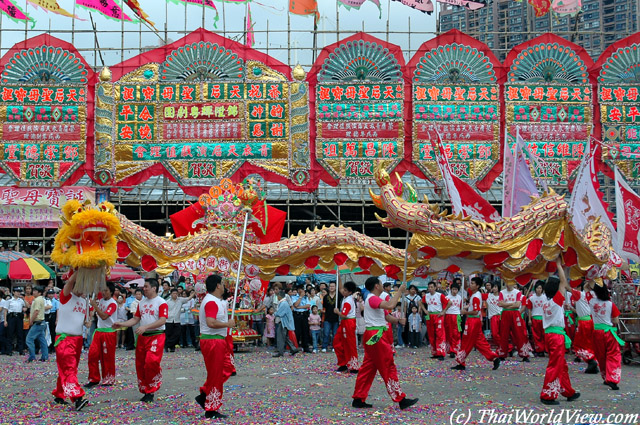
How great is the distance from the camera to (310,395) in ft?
28.8

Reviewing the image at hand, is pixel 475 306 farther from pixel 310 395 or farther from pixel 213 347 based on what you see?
pixel 213 347

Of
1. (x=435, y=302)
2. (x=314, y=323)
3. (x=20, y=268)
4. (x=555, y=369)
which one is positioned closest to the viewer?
(x=555, y=369)

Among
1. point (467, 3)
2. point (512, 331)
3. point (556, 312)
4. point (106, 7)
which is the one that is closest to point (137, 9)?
point (106, 7)

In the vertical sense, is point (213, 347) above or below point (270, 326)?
above

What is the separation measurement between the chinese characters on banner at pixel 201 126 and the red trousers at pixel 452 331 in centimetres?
563

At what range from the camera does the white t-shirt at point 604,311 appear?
9242mm

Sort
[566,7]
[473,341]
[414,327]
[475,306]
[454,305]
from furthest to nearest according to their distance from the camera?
[566,7], [414,327], [454,305], [475,306], [473,341]

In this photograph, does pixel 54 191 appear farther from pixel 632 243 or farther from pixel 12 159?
pixel 632 243

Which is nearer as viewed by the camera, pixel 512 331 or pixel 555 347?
pixel 555 347

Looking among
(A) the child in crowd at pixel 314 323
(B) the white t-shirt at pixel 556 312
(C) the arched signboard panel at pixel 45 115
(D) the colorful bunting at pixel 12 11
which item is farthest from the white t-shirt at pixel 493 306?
(D) the colorful bunting at pixel 12 11

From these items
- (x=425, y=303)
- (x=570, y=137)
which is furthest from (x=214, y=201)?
(x=570, y=137)

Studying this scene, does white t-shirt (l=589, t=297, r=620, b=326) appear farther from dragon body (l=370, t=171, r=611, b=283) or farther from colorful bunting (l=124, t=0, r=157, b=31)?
colorful bunting (l=124, t=0, r=157, b=31)

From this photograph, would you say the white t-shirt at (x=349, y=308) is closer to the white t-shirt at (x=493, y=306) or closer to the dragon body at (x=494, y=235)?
the dragon body at (x=494, y=235)

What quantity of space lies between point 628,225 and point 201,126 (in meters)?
9.16
